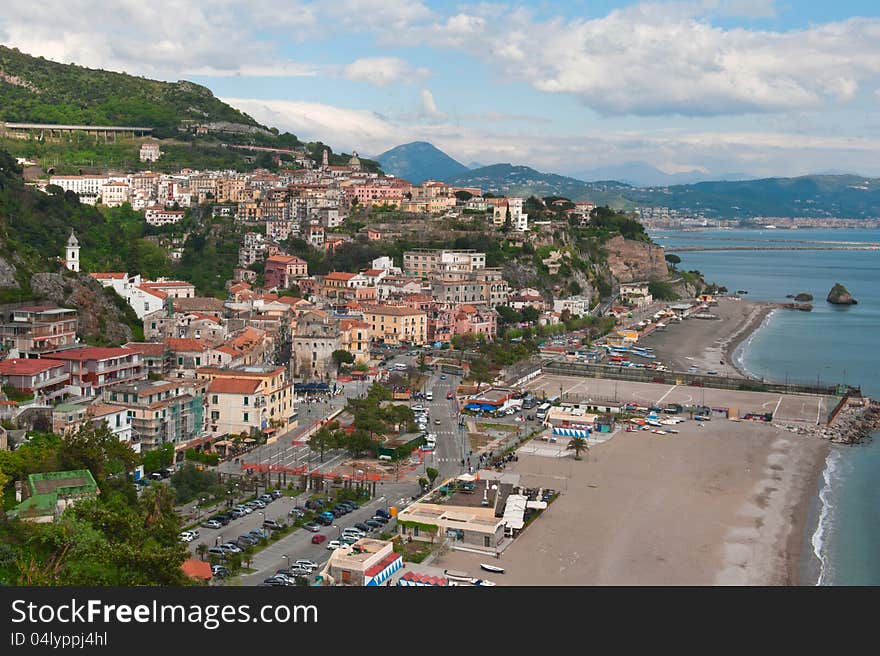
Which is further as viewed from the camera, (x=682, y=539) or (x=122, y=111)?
(x=122, y=111)

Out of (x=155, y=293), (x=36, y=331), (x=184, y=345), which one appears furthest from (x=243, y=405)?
(x=155, y=293)

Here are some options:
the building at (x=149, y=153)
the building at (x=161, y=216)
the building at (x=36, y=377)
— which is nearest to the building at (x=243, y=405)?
the building at (x=36, y=377)

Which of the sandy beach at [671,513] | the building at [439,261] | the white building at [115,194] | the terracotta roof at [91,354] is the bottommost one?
the sandy beach at [671,513]

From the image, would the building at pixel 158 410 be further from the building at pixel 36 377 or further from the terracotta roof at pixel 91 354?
the building at pixel 36 377

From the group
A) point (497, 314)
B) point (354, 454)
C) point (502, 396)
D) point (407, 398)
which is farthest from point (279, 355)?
point (497, 314)

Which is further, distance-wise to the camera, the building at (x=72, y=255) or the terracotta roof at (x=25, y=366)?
the building at (x=72, y=255)

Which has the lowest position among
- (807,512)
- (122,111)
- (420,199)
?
(807,512)

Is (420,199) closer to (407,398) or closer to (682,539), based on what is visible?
(407,398)
